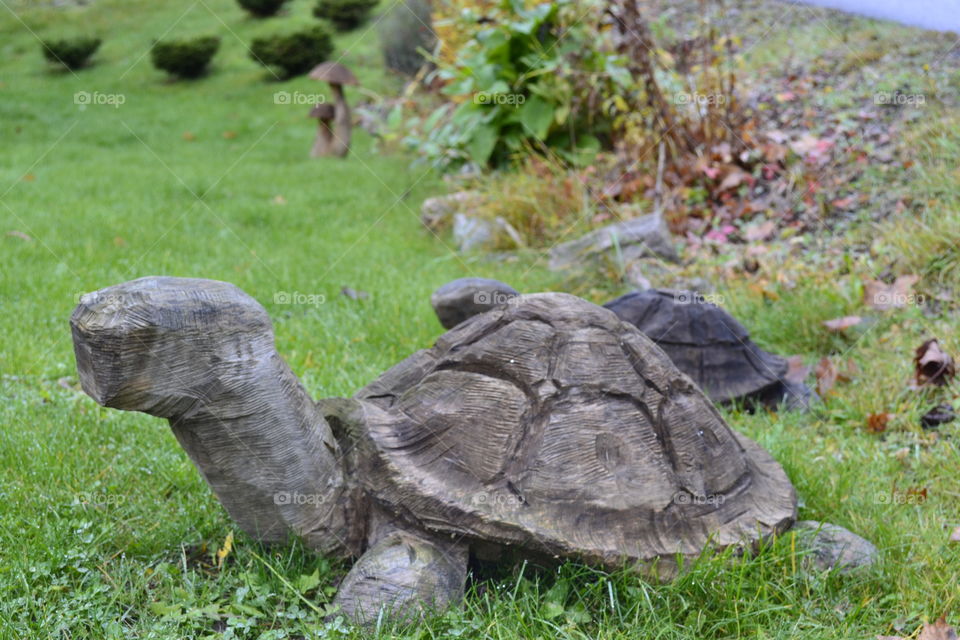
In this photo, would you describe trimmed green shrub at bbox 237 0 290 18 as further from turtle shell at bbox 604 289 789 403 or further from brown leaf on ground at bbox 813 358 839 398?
brown leaf on ground at bbox 813 358 839 398

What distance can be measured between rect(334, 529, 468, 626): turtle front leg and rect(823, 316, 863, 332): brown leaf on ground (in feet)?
9.29

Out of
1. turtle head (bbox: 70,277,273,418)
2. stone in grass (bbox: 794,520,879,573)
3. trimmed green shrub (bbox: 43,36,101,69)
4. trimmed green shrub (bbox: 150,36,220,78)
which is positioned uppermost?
turtle head (bbox: 70,277,273,418)

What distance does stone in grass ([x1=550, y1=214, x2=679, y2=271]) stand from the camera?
537 cm

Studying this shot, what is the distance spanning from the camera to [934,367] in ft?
11.7

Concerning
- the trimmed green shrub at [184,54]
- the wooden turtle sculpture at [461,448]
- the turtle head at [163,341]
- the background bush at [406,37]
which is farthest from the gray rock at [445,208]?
the trimmed green shrub at [184,54]

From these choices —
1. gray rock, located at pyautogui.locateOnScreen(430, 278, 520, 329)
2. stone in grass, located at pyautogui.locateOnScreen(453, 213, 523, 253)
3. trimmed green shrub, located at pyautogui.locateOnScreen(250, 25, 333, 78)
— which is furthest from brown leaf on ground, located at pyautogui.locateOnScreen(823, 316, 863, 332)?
trimmed green shrub, located at pyautogui.locateOnScreen(250, 25, 333, 78)

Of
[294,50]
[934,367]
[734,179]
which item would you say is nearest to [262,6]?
[294,50]

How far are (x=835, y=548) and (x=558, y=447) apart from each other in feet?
2.99

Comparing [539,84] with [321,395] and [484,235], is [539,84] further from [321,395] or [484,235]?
[321,395]

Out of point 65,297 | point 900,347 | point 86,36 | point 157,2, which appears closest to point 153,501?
point 65,297

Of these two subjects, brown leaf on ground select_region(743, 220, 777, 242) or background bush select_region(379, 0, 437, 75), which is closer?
brown leaf on ground select_region(743, 220, 777, 242)

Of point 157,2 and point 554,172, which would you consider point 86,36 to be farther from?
point 554,172

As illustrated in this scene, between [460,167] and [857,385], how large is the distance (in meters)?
5.38

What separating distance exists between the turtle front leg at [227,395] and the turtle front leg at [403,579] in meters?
0.17
